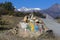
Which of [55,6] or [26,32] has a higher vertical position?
[55,6]

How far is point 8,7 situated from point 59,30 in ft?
91.4

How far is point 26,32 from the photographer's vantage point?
35.1 ft

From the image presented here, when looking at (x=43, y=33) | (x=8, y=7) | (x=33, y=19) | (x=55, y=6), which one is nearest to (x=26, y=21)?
(x=33, y=19)

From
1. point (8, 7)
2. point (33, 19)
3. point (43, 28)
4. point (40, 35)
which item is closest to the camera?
point (40, 35)

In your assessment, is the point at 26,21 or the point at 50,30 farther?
the point at 26,21

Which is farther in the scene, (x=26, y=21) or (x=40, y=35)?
(x=26, y=21)

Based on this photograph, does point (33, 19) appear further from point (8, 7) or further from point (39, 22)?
point (8, 7)

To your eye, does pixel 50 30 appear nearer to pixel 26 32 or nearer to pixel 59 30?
pixel 59 30

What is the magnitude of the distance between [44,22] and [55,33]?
1.05 metres

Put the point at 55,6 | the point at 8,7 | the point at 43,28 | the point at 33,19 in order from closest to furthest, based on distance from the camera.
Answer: the point at 43,28
the point at 33,19
the point at 55,6
the point at 8,7

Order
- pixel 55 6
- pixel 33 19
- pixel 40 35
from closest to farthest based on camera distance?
pixel 40 35 → pixel 33 19 → pixel 55 6

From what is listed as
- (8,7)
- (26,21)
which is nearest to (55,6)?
(26,21)

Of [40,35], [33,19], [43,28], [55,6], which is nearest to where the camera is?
[40,35]

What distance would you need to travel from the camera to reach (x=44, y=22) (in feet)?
36.1
